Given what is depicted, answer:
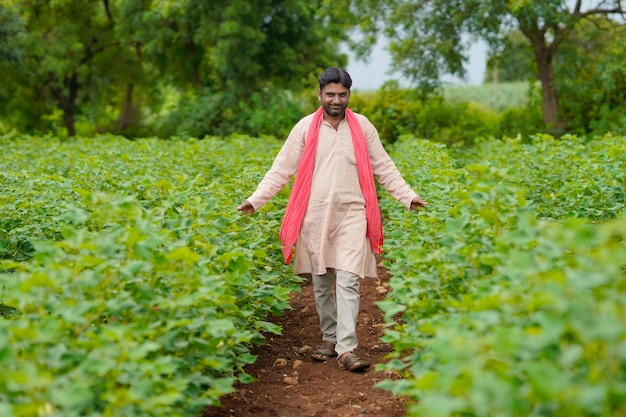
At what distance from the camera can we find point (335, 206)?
5.91 m

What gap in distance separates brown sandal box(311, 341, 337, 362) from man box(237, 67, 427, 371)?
30 mm

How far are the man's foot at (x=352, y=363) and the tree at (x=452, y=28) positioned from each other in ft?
43.9

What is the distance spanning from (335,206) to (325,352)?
3.42ft

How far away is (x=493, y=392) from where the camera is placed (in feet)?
8.47

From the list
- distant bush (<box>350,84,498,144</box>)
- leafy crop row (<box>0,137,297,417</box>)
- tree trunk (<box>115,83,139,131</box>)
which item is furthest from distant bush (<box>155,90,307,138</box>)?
leafy crop row (<box>0,137,297,417</box>)

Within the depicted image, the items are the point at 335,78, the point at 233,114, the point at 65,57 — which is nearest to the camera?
the point at 335,78

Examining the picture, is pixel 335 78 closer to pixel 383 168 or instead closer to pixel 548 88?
pixel 383 168

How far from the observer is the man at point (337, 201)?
5809 millimetres

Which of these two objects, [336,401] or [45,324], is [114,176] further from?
[45,324]

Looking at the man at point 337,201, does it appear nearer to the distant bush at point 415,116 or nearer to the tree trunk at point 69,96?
the distant bush at point 415,116

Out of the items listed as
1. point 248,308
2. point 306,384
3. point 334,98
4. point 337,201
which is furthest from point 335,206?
point 306,384

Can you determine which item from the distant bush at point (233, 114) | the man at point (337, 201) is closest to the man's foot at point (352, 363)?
the man at point (337, 201)

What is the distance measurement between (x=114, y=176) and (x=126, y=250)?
4078 millimetres

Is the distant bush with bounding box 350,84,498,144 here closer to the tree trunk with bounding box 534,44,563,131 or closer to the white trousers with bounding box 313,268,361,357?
the tree trunk with bounding box 534,44,563,131
